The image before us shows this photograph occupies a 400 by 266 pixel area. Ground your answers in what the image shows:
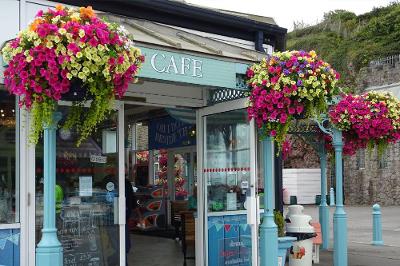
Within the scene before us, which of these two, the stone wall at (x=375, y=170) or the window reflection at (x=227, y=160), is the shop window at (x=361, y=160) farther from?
the window reflection at (x=227, y=160)

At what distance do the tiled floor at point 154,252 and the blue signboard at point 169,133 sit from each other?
2061 millimetres

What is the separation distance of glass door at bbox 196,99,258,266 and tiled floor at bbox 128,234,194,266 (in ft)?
4.88

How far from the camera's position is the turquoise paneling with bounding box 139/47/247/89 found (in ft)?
18.7

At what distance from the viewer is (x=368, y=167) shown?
27469 millimetres

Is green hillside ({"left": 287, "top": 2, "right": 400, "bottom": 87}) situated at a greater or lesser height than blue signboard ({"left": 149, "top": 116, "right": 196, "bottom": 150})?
greater

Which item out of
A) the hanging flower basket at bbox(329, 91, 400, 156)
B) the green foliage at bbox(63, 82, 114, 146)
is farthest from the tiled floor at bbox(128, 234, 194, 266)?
the green foliage at bbox(63, 82, 114, 146)

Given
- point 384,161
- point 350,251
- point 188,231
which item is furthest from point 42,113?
point 384,161

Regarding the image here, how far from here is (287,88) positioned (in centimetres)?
624

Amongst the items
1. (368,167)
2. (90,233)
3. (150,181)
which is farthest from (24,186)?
(368,167)

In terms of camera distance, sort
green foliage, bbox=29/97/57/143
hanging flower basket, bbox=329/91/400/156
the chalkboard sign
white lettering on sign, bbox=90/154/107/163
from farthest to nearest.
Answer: hanging flower basket, bbox=329/91/400/156 < white lettering on sign, bbox=90/154/107/163 < the chalkboard sign < green foliage, bbox=29/97/57/143

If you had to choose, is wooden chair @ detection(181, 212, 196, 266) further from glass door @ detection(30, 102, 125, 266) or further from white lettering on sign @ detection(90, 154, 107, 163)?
white lettering on sign @ detection(90, 154, 107, 163)

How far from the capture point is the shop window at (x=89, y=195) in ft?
21.1

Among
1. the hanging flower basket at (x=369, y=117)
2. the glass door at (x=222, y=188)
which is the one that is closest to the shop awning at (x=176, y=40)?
the glass door at (x=222, y=188)

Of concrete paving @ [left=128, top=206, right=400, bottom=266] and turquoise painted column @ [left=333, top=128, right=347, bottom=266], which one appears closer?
turquoise painted column @ [left=333, top=128, right=347, bottom=266]
